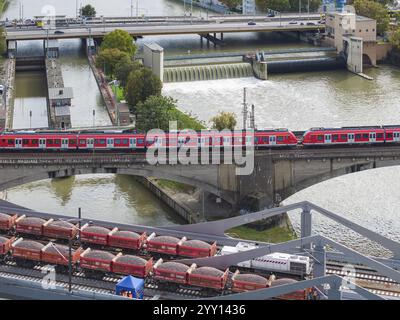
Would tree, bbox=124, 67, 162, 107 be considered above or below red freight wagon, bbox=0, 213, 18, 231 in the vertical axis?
above

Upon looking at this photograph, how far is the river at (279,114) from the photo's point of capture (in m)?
31.0

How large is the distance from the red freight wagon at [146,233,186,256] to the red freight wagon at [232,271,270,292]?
7.14ft

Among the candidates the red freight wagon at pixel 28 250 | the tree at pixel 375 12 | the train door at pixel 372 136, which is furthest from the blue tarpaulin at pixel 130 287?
the tree at pixel 375 12

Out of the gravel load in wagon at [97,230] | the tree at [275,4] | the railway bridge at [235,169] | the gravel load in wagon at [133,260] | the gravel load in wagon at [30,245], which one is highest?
the tree at [275,4]

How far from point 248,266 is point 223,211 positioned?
9476mm

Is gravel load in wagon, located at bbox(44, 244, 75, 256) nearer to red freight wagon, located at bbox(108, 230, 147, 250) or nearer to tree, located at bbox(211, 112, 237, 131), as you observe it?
red freight wagon, located at bbox(108, 230, 147, 250)

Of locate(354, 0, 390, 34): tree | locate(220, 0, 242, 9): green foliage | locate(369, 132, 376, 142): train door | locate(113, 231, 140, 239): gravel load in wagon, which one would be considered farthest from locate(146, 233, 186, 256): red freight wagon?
locate(220, 0, 242, 9): green foliage

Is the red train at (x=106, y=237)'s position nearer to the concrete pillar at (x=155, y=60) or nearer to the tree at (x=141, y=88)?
the tree at (x=141, y=88)

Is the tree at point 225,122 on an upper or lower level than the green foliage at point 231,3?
lower

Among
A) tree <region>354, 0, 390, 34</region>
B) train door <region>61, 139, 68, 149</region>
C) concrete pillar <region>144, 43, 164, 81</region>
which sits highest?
tree <region>354, 0, 390, 34</region>

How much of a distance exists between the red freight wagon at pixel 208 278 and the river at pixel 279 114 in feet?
31.9

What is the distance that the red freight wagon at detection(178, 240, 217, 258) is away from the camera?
20.6 metres

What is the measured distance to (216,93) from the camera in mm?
49219
